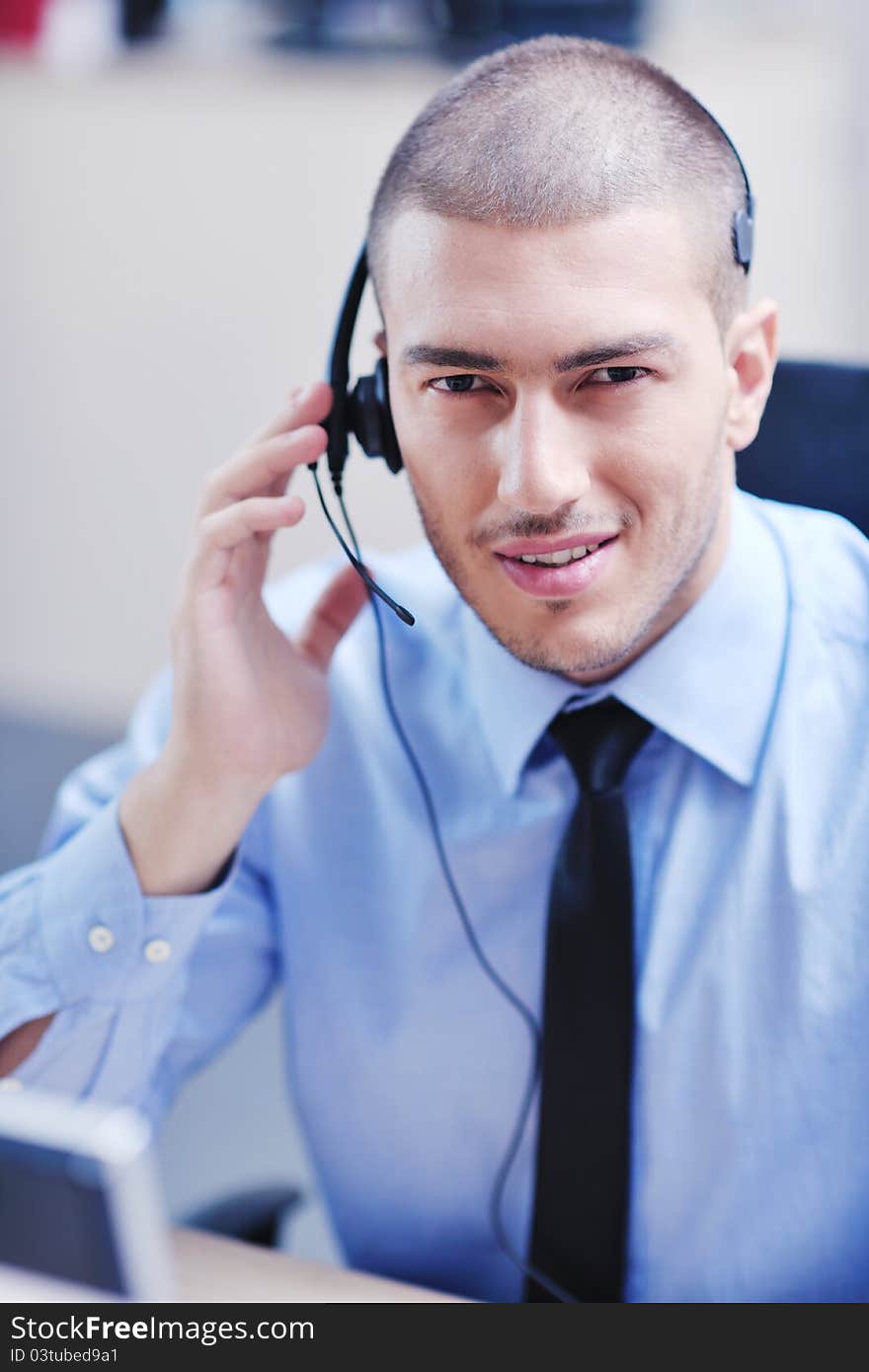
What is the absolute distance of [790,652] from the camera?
1061 millimetres

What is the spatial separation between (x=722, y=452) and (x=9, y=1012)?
2.07 feet

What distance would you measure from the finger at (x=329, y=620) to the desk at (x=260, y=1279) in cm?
44

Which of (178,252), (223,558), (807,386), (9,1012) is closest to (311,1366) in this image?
(9,1012)

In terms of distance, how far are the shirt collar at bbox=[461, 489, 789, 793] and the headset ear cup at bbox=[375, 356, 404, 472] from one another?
0.15m

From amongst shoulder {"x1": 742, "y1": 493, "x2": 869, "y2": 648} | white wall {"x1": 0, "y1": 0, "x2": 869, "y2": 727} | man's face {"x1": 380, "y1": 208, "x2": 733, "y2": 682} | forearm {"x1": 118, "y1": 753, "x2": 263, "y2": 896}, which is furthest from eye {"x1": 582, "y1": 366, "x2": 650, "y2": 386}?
white wall {"x1": 0, "y1": 0, "x2": 869, "y2": 727}

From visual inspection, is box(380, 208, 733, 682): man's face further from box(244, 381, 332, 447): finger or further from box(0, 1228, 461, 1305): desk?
box(0, 1228, 461, 1305): desk

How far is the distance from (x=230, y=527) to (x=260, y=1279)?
20.2 inches

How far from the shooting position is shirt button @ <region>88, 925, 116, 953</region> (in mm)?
1030

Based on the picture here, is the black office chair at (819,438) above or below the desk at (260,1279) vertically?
above

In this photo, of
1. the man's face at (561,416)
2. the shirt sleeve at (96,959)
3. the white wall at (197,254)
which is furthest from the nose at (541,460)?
the white wall at (197,254)

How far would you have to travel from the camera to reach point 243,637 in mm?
1086

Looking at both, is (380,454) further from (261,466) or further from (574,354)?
(574,354)

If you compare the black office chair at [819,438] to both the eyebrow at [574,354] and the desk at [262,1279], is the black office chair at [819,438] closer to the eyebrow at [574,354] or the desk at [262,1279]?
the eyebrow at [574,354]

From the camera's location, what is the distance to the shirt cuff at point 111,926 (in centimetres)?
103
